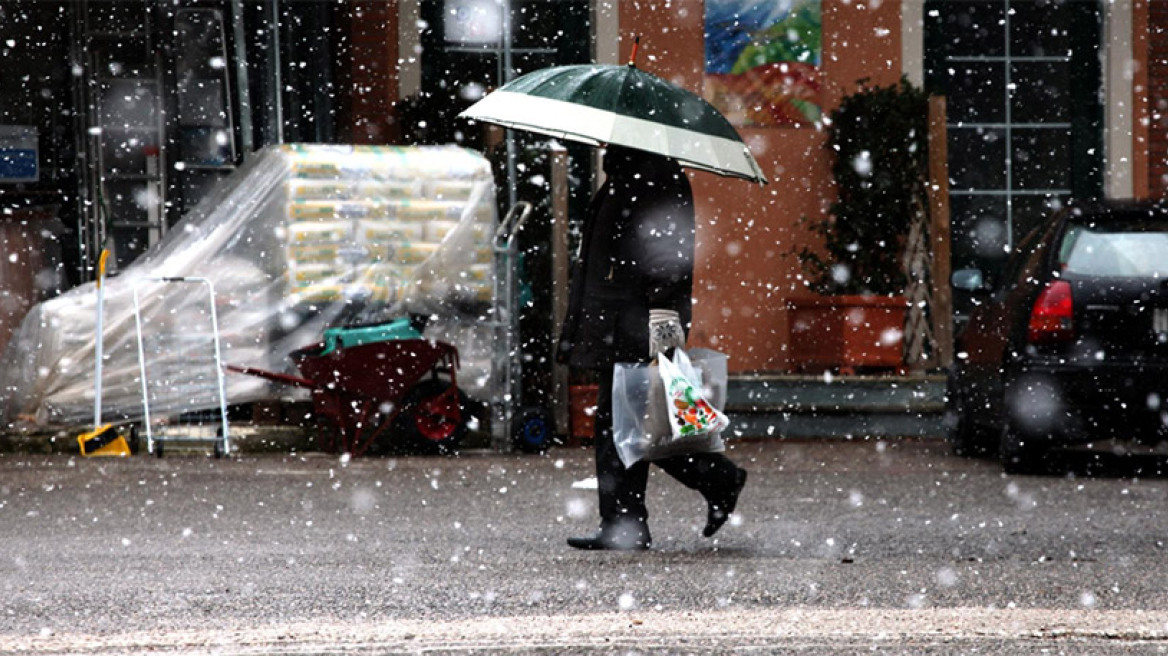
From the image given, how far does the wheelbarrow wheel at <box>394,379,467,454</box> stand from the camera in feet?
42.2

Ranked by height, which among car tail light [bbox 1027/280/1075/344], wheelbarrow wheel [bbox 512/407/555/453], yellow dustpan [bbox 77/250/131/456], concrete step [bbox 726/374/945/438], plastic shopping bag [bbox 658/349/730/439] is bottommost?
concrete step [bbox 726/374/945/438]

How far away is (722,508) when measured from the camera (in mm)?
8055

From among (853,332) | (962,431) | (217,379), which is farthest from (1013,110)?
(217,379)

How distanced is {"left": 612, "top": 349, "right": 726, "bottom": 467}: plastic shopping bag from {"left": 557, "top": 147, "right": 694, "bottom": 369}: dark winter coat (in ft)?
0.26

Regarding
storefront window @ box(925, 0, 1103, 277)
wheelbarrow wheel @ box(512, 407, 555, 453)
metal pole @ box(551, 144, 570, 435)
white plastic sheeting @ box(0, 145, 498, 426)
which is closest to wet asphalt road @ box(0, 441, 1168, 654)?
white plastic sheeting @ box(0, 145, 498, 426)

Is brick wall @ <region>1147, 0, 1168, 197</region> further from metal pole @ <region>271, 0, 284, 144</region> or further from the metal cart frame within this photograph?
the metal cart frame

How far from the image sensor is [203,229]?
1301 cm

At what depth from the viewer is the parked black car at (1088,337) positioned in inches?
435

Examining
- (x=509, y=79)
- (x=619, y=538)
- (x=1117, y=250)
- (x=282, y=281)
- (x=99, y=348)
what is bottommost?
(x=619, y=538)

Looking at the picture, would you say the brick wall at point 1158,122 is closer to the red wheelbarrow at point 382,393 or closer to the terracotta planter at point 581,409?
the terracotta planter at point 581,409

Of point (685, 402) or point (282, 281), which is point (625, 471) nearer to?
point (685, 402)

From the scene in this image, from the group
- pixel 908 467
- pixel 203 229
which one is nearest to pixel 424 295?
pixel 203 229

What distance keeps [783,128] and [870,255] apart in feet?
4.25

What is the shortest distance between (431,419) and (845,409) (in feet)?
10.4
